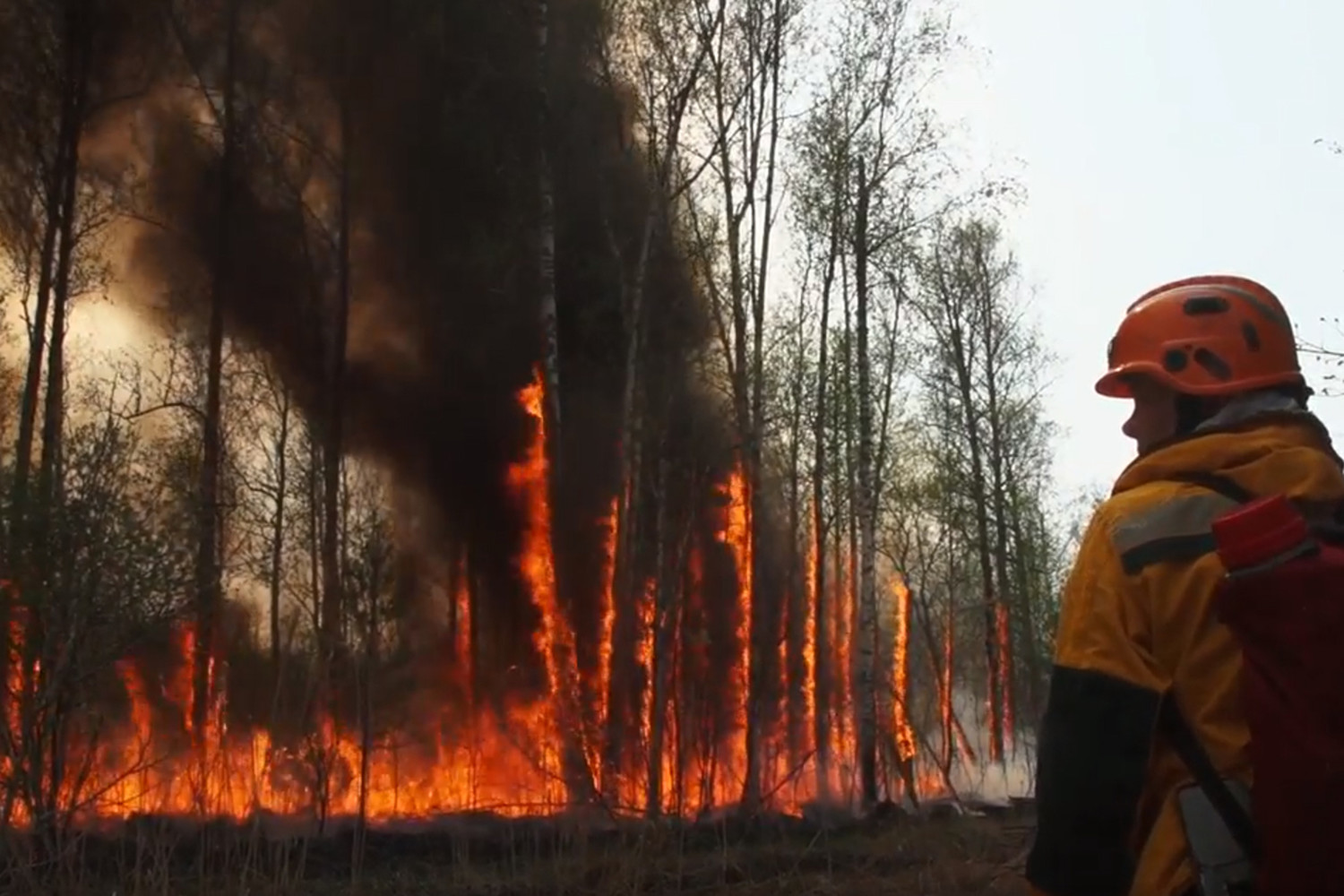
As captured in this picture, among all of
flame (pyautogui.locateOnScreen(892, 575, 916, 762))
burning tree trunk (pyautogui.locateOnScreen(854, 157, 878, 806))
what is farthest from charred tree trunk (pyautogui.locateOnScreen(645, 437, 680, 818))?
flame (pyautogui.locateOnScreen(892, 575, 916, 762))

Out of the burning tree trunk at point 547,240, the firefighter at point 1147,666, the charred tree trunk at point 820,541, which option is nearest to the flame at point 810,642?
the charred tree trunk at point 820,541

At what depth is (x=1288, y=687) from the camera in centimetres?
187

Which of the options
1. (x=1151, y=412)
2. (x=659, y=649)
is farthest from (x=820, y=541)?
(x=1151, y=412)

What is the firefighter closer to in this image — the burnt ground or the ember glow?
the burnt ground

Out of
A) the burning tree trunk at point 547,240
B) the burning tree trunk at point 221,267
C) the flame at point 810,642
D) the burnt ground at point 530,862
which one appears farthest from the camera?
the flame at point 810,642

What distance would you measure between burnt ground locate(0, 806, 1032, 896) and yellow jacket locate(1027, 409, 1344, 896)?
7.34m

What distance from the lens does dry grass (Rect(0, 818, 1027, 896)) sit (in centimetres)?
1022

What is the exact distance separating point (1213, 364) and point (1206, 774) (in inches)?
25.4

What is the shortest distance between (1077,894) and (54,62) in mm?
20245

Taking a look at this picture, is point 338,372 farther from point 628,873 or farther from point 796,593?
point 628,873

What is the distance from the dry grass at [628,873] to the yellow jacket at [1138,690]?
7.93 metres

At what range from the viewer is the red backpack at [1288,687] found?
1826mm

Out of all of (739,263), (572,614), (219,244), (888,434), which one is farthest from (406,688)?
(888,434)

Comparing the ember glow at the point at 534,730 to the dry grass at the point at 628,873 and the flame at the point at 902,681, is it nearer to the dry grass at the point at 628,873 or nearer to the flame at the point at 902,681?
the flame at the point at 902,681
